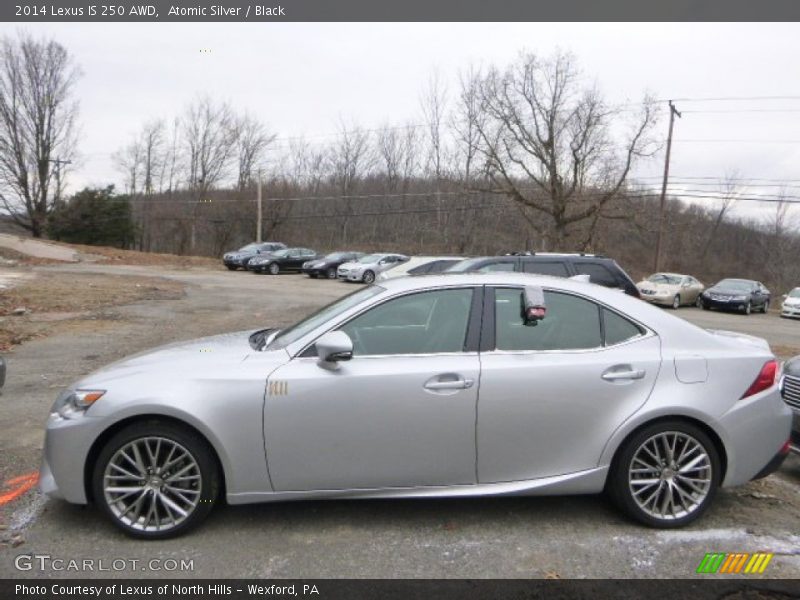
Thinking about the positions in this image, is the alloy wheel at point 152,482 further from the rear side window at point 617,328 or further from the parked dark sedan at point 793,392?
the parked dark sedan at point 793,392

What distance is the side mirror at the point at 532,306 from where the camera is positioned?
11.6 feet

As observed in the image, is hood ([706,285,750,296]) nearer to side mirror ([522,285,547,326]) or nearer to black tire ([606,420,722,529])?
black tire ([606,420,722,529])

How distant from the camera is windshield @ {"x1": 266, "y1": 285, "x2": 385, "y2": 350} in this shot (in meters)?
3.61

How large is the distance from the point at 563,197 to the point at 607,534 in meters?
35.4

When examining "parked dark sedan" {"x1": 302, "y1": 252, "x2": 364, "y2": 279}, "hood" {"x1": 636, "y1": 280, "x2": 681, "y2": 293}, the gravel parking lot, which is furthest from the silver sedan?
"parked dark sedan" {"x1": 302, "y1": 252, "x2": 364, "y2": 279}

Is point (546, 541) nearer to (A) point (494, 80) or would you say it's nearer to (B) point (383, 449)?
(B) point (383, 449)

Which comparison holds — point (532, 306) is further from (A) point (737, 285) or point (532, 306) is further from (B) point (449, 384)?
(A) point (737, 285)

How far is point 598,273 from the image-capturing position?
9484mm

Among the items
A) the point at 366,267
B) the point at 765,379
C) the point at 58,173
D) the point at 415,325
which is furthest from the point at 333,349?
the point at 58,173

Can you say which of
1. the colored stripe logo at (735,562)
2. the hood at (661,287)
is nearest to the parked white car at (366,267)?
the hood at (661,287)

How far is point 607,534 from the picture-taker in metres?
3.38

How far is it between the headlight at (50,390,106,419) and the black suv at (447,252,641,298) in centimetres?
678
